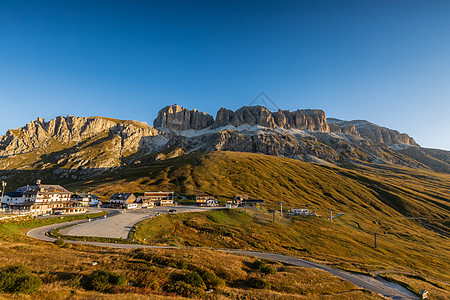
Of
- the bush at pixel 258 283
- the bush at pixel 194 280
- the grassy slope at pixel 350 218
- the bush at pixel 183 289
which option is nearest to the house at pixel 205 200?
the grassy slope at pixel 350 218

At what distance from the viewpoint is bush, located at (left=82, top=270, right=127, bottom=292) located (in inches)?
926

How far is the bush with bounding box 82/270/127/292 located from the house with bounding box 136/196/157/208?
97.0 meters

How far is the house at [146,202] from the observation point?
4623 inches

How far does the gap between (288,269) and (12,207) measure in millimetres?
108755

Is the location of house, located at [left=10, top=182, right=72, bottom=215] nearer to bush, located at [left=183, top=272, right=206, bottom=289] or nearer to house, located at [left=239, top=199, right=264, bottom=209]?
bush, located at [left=183, top=272, right=206, bottom=289]

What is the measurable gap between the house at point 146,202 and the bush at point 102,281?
3819 inches

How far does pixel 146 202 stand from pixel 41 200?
45.7 metres

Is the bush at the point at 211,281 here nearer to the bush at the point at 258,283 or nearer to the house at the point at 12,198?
the bush at the point at 258,283

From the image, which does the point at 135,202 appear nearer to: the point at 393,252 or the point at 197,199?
the point at 197,199

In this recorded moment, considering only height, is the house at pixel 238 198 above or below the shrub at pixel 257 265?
below

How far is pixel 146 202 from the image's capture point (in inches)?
4776

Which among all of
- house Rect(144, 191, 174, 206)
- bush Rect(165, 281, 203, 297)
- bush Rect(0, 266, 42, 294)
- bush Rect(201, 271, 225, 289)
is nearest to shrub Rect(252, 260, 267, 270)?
bush Rect(201, 271, 225, 289)

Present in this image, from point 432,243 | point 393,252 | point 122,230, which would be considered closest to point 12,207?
point 122,230

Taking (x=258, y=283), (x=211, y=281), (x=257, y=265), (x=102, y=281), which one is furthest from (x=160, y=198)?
(x=102, y=281)
